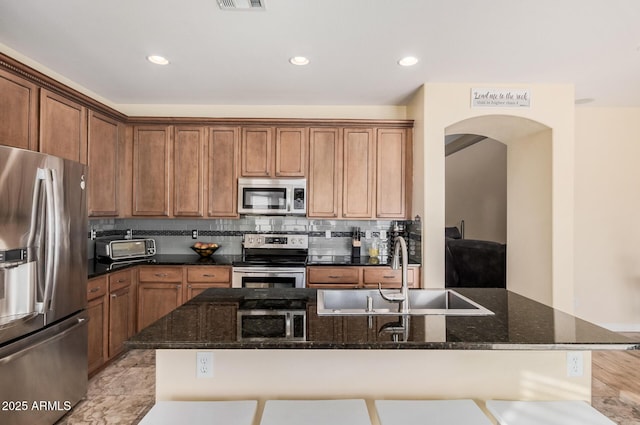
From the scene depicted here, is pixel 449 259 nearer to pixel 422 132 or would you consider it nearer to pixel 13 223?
pixel 422 132

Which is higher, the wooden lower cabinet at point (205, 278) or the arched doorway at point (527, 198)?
the arched doorway at point (527, 198)

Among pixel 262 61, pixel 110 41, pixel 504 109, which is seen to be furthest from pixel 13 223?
pixel 504 109

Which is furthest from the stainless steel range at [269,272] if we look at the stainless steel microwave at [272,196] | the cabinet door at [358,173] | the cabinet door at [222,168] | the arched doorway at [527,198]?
the arched doorway at [527,198]

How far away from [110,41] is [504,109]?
11.0 feet

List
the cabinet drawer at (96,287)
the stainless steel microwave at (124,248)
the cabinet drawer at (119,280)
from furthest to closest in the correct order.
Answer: the stainless steel microwave at (124,248)
the cabinet drawer at (119,280)
the cabinet drawer at (96,287)

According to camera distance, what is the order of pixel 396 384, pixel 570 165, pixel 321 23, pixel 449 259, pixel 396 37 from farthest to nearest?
pixel 449 259
pixel 570 165
pixel 396 37
pixel 321 23
pixel 396 384

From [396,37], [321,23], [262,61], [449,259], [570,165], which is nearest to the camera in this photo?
[321,23]

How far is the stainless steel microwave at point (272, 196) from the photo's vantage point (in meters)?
3.84

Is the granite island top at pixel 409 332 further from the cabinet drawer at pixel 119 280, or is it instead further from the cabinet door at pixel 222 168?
the cabinet door at pixel 222 168

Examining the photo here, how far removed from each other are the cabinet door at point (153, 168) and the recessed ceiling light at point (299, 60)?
5.68 ft

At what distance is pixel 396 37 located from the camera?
8.30 ft

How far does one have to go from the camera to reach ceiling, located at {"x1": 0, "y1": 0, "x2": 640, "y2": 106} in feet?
7.21

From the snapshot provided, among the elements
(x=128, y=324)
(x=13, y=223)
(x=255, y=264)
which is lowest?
(x=128, y=324)

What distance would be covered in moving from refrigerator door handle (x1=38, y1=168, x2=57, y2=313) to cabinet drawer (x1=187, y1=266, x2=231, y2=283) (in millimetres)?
1438
